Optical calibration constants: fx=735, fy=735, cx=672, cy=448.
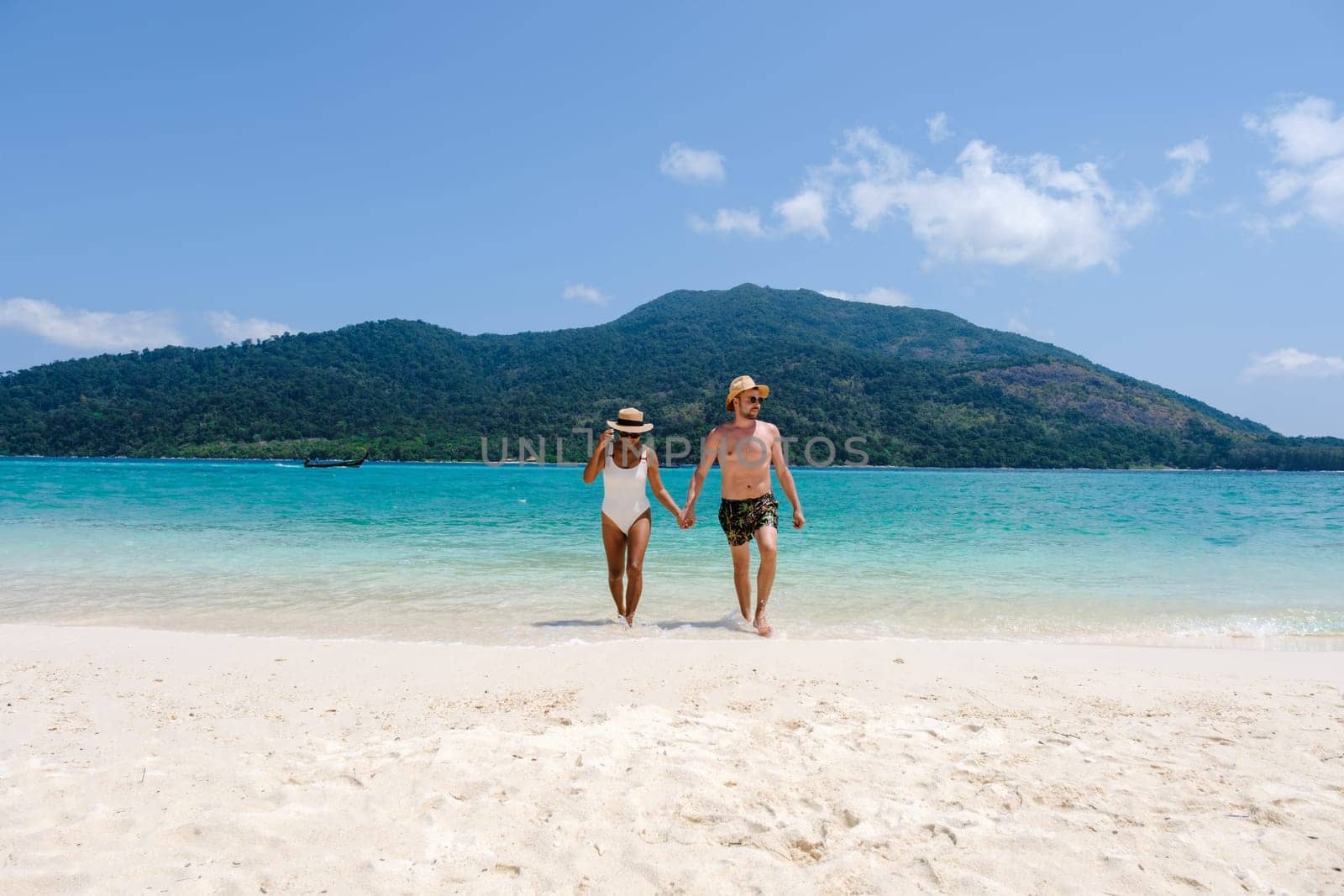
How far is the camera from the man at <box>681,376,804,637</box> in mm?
6715

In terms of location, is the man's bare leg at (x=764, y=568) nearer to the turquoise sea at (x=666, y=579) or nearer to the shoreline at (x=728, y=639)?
the shoreline at (x=728, y=639)

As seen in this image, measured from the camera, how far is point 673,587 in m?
9.17

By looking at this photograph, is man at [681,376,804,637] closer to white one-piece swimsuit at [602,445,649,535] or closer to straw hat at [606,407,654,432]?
white one-piece swimsuit at [602,445,649,535]

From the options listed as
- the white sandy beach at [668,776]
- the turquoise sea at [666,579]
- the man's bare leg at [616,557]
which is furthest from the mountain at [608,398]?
the white sandy beach at [668,776]

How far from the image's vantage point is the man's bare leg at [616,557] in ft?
22.9

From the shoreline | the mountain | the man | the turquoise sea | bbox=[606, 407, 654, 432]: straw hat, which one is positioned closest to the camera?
the shoreline

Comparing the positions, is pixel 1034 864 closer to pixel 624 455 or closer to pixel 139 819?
pixel 139 819

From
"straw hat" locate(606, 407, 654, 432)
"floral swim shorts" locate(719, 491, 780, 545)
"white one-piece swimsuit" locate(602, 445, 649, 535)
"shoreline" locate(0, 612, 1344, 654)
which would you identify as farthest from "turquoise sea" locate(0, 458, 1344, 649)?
"straw hat" locate(606, 407, 654, 432)

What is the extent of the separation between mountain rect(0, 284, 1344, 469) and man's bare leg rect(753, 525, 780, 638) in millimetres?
70240

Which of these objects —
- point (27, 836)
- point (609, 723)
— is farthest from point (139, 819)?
point (609, 723)

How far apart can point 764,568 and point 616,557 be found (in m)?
1.41

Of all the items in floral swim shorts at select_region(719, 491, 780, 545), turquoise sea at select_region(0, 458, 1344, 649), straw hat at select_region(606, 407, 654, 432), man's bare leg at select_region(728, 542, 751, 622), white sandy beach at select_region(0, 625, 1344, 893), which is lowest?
turquoise sea at select_region(0, 458, 1344, 649)

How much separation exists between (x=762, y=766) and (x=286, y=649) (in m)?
4.11

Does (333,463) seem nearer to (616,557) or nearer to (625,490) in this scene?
(616,557)
